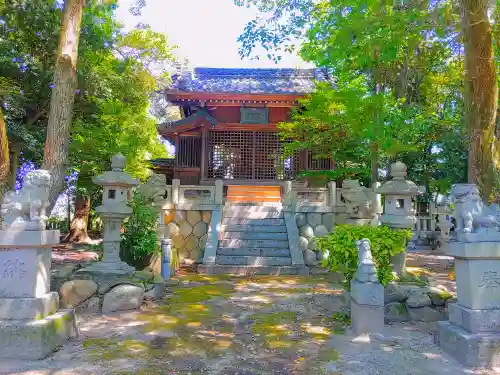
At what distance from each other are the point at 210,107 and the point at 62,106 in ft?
32.8

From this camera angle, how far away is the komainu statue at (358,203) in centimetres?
936

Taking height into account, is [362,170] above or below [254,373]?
above

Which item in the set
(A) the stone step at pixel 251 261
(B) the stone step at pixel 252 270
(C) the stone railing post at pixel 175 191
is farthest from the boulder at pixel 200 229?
Result: (B) the stone step at pixel 252 270

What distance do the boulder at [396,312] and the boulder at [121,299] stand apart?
3.87 meters

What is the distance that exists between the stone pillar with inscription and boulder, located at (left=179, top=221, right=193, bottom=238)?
4.58 meters

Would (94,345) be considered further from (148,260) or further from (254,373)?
(148,260)

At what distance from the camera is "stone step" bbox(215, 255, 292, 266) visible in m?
9.78

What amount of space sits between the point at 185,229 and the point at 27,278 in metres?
7.46

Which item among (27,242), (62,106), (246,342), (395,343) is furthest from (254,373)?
(62,106)

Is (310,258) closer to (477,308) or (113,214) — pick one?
(113,214)

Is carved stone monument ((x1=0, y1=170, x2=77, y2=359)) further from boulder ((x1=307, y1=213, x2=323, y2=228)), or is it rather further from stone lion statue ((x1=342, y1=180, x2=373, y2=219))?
boulder ((x1=307, y1=213, x2=323, y2=228))

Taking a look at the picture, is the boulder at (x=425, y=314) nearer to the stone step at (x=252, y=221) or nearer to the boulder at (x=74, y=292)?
the boulder at (x=74, y=292)

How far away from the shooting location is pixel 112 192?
697 centimetres

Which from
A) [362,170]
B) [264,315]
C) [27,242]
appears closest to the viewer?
[27,242]
